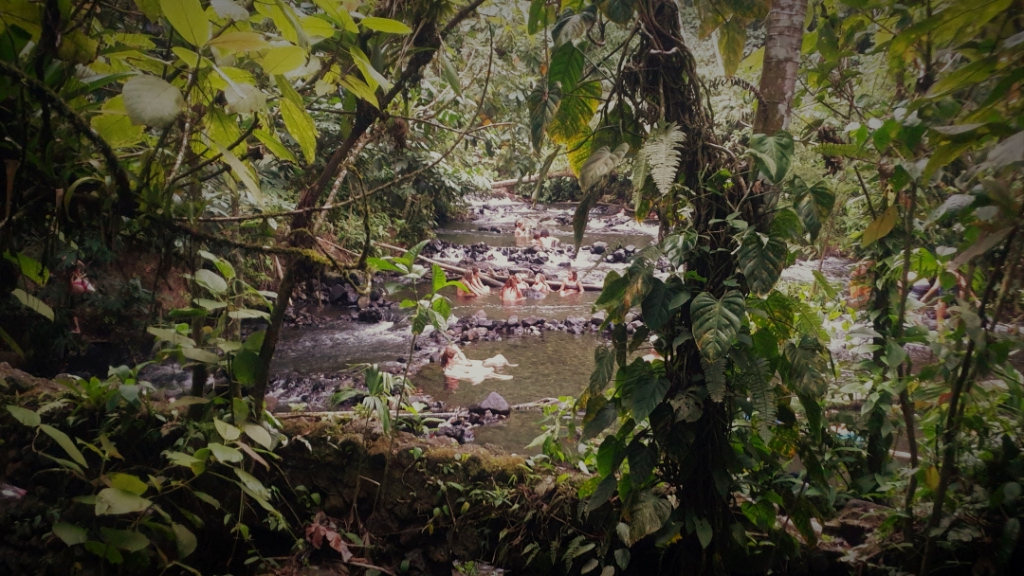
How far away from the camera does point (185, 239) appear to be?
167cm

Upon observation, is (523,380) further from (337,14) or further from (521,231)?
(521,231)

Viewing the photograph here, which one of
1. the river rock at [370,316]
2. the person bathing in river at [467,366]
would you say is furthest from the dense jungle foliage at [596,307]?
the river rock at [370,316]

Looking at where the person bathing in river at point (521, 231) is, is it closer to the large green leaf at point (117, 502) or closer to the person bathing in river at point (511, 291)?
the person bathing in river at point (511, 291)

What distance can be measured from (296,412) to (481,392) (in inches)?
112

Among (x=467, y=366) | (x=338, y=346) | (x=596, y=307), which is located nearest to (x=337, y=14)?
(x=596, y=307)

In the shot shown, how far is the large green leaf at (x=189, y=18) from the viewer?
1.04 metres

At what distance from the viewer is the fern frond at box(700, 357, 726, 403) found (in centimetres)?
169

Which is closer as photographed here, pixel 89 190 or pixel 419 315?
pixel 89 190

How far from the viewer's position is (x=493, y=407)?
190 inches

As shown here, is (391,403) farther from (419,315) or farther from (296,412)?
(419,315)

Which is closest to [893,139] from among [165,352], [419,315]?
[419,315]

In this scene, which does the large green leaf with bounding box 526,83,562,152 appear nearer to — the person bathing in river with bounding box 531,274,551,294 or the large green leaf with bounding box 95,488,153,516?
the large green leaf with bounding box 95,488,153,516

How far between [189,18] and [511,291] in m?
8.05

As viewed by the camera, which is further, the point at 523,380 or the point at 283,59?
the point at 523,380
